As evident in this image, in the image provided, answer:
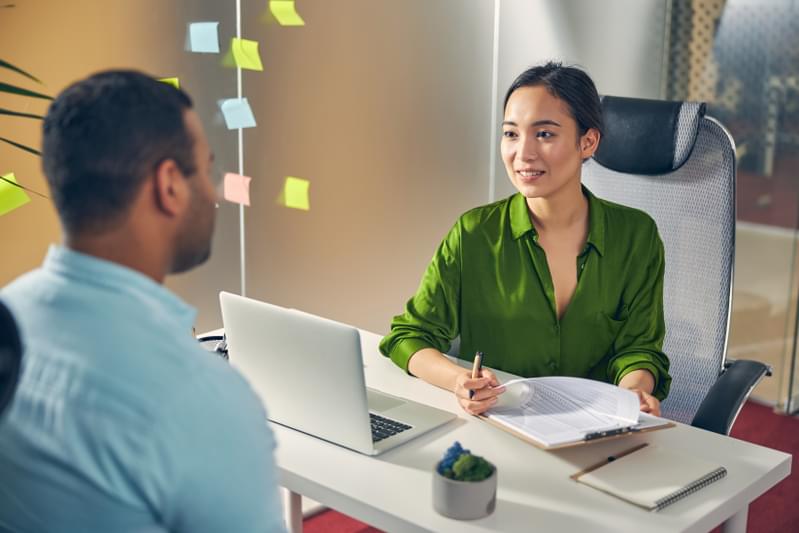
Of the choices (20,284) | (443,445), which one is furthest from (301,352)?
(20,284)

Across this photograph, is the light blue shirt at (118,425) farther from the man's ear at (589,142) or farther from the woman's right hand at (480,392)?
the man's ear at (589,142)

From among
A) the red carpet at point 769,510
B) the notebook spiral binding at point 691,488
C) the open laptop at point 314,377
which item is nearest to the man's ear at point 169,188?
the open laptop at point 314,377

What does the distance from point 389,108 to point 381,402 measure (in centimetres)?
154

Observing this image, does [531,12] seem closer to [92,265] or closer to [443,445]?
[443,445]

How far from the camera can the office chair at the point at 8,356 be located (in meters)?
0.84

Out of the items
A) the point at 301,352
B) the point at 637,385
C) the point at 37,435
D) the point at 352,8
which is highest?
the point at 352,8

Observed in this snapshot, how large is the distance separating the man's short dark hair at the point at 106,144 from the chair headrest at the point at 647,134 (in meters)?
1.44

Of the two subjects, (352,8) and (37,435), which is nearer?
(37,435)

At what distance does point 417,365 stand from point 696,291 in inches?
28.7

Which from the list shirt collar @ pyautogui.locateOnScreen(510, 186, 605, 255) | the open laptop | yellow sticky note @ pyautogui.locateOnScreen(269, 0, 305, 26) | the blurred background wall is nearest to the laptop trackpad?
the open laptop

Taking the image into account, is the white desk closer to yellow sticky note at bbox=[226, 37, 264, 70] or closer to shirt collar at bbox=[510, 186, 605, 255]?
shirt collar at bbox=[510, 186, 605, 255]

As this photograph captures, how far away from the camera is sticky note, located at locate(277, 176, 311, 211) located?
2.81 meters

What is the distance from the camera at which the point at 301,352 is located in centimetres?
155

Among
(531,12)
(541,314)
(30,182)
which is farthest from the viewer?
(531,12)
